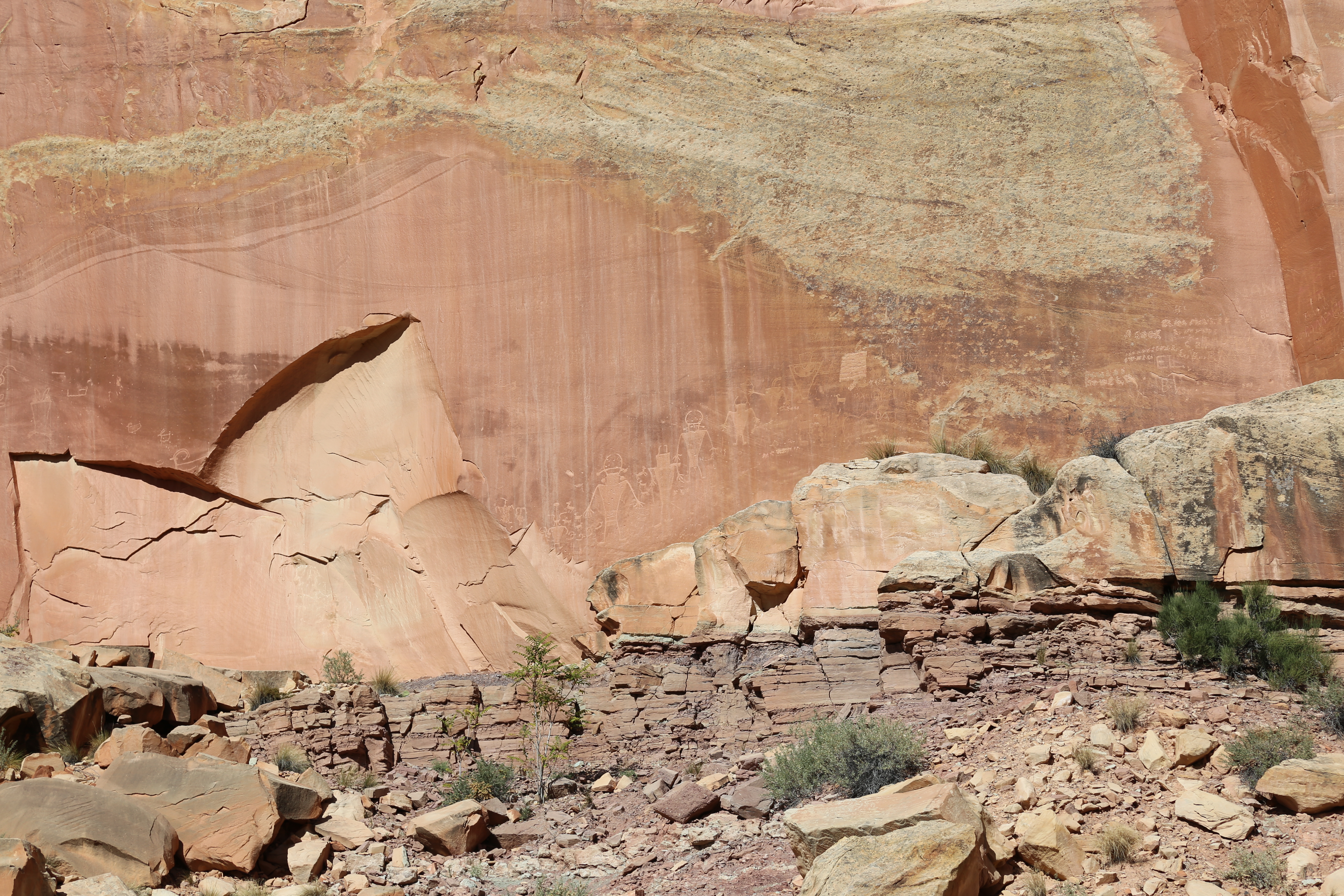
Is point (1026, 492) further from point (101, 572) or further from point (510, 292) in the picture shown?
point (101, 572)

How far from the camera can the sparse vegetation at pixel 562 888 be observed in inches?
281

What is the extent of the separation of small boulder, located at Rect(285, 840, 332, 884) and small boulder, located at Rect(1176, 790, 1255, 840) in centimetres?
505

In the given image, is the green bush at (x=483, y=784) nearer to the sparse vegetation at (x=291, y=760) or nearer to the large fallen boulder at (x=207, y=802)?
the sparse vegetation at (x=291, y=760)

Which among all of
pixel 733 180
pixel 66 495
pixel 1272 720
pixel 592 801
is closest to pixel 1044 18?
pixel 733 180

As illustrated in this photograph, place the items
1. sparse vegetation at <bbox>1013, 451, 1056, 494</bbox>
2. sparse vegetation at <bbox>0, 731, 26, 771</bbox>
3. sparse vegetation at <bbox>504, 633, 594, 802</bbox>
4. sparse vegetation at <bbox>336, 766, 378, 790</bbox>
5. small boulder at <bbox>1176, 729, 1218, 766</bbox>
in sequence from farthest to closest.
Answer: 1. sparse vegetation at <bbox>1013, 451, 1056, 494</bbox>
2. sparse vegetation at <bbox>504, 633, 594, 802</bbox>
3. sparse vegetation at <bbox>336, 766, 378, 790</bbox>
4. sparse vegetation at <bbox>0, 731, 26, 771</bbox>
5. small boulder at <bbox>1176, 729, 1218, 766</bbox>

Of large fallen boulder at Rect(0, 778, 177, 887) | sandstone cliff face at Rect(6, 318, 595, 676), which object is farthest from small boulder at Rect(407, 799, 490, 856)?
sandstone cliff face at Rect(6, 318, 595, 676)

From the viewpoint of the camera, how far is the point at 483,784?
9.21 meters

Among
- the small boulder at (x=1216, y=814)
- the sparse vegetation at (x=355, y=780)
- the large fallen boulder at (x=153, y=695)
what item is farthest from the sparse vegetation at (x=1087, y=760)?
the large fallen boulder at (x=153, y=695)

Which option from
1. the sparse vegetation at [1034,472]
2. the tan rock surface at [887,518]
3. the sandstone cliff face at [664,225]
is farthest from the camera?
the sandstone cliff face at [664,225]

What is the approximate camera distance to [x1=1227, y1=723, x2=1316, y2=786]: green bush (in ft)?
23.2

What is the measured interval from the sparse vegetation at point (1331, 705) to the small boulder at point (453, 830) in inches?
213

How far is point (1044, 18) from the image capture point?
13.2m

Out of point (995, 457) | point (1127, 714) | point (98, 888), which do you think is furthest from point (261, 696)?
point (1127, 714)

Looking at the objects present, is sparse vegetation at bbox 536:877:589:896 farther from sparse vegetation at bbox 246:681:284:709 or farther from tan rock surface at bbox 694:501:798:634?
sparse vegetation at bbox 246:681:284:709
